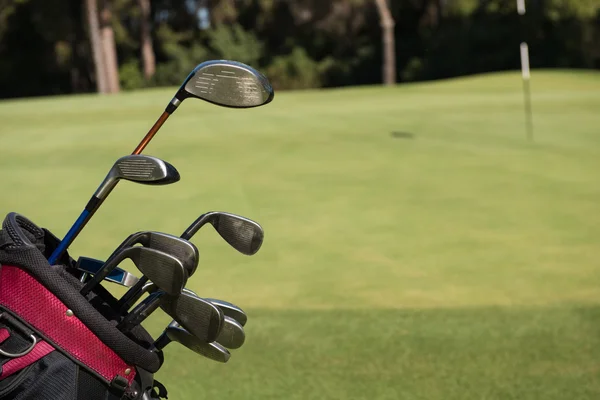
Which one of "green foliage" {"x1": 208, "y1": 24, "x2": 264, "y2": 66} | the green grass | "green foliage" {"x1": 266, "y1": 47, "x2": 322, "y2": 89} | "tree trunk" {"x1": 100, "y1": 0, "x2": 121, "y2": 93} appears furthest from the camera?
"green foliage" {"x1": 208, "y1": 24, "x2": 264, "y2": 66}

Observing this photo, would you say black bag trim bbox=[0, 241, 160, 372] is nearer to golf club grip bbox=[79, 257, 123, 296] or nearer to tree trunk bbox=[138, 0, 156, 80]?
golf club grip bbox=[79, 257, 123, 296]

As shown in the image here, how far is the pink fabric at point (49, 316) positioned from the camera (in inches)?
81.7

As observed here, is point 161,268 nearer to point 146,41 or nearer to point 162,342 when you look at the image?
point 162,342

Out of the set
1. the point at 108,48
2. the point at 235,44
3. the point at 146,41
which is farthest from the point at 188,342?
the point at 235,44

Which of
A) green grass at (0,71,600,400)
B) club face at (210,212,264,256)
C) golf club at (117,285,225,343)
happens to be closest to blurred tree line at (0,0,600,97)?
green grass at (0,71,600,400)

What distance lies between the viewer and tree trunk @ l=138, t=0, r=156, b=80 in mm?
43938

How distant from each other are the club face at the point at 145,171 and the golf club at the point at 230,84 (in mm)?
213

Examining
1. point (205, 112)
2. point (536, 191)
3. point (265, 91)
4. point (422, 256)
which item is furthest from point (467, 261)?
point (205, 112)

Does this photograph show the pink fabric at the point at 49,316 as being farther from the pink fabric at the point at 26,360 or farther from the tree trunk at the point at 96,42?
the tree trunk at the point at 96,42

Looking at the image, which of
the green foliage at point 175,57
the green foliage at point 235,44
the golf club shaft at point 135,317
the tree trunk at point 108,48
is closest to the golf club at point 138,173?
the golf club shaft at point 135,317

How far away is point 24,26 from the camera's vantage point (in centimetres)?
4512

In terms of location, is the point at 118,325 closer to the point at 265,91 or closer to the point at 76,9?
the point at 265,91

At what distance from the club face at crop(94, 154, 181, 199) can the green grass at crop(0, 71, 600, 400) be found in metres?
1.37

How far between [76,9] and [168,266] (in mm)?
45368
